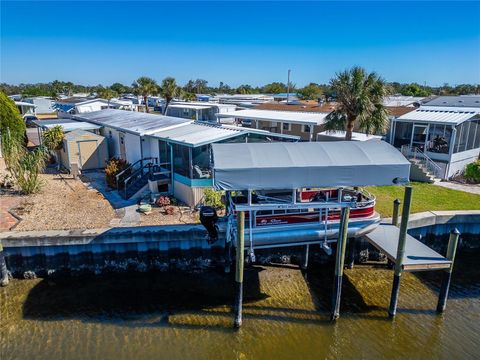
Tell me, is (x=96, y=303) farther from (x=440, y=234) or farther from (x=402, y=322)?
(x=440, y=234)

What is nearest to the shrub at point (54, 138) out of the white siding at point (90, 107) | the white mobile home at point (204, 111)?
the white mobile home at point (204, 111)

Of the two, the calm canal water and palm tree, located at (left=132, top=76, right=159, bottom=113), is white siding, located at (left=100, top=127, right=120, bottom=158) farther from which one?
palm tree, located at (left=132, top=76, right=159, bottom=113)

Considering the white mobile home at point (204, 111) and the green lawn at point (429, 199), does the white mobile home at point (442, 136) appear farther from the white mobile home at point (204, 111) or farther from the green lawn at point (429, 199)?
the white mobile home at point (204, 111)

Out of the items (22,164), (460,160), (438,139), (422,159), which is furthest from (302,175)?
(460,160)

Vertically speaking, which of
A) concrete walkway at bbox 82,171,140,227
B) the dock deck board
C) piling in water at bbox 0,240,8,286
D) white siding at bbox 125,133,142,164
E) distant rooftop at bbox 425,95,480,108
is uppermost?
distant rooftop at bbox 425,95,480,108

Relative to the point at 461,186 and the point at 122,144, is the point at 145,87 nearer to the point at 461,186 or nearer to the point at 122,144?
the point at 122,144

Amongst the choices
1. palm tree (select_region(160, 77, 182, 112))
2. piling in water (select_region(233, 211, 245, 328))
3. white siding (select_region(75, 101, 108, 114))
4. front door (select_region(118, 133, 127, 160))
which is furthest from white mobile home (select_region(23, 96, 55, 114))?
piling in water (select_region(233, 211, 245, 328))
